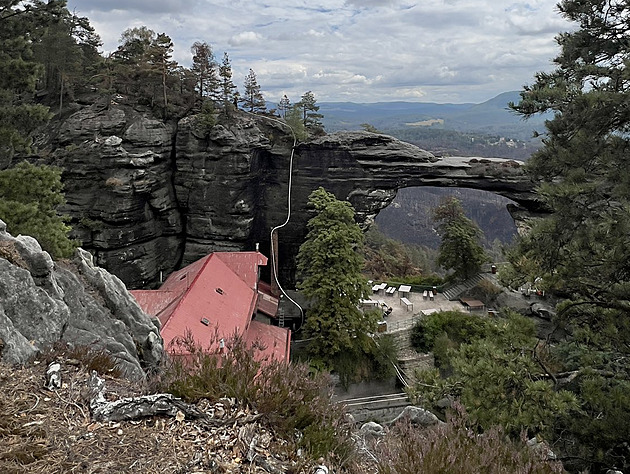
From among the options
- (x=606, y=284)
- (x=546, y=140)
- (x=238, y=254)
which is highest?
(x=546, y=140)

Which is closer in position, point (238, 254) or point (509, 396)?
point (509, 396)

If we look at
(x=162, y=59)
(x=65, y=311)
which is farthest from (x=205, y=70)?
(x=65, y=311)

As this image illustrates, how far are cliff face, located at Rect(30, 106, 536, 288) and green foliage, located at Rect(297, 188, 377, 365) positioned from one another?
5.29 m

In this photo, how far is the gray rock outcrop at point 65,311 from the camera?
4277 mm

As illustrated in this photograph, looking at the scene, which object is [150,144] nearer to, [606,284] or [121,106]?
[121,106]

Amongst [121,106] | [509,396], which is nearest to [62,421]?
[509,396]

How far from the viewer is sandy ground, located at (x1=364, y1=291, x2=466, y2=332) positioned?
60.0 ft

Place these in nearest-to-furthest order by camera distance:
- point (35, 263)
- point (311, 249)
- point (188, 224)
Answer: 1. point (35, 263)
2. point (311, 249)
3. point (188, 224)

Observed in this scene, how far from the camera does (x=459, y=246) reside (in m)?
21.3

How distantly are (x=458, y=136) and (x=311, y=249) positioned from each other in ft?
502

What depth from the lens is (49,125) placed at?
1848 centimetres

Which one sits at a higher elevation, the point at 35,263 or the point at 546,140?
the point at 546,140

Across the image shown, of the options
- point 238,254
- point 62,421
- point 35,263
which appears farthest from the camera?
point 238,254

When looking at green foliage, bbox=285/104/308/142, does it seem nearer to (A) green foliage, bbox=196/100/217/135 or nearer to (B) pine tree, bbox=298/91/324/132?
(B) pine tree, bbox=298/91/324/132
